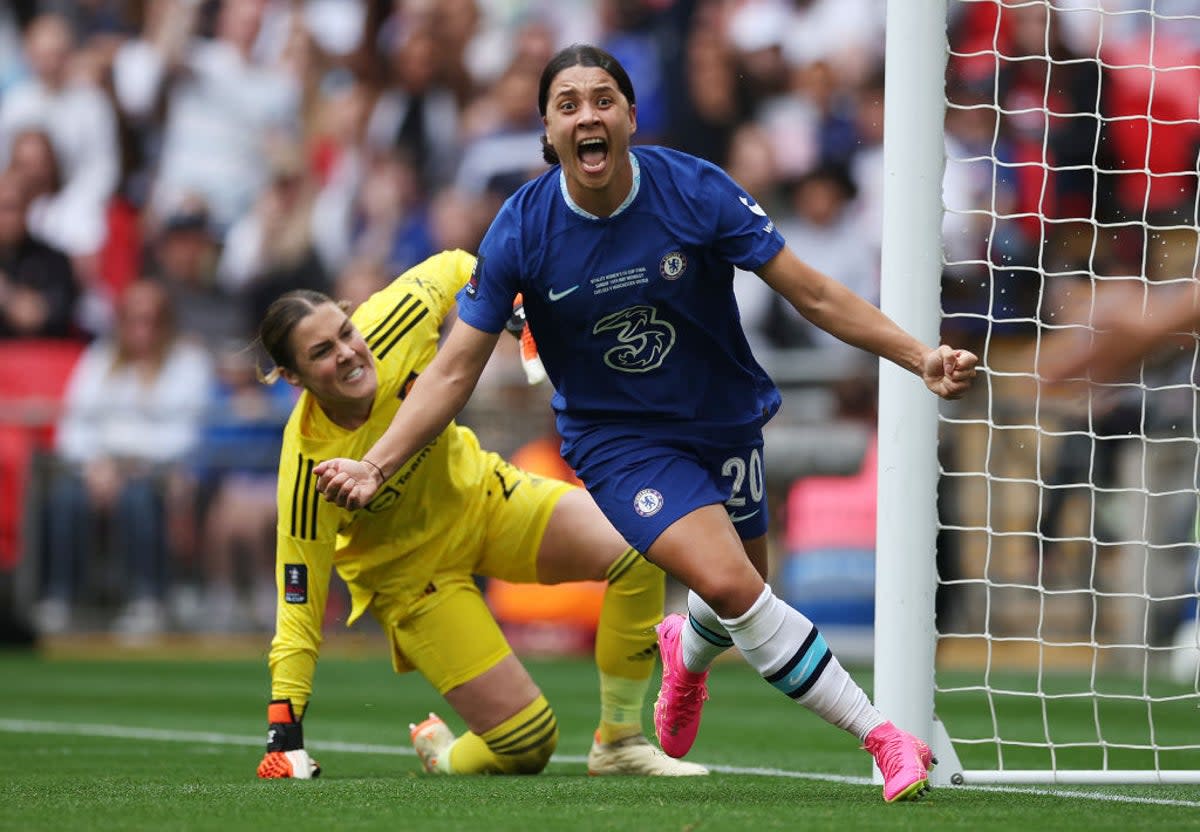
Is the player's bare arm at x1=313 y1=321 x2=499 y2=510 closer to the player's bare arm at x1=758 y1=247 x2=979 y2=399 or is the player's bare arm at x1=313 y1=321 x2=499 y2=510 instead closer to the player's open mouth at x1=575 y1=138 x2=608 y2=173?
the player's open mouth at x1=575 y1=138 x2=608 y2=173

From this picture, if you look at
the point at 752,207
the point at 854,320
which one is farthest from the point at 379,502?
the point at 854,320

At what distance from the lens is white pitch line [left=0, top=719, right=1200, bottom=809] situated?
5801 mm

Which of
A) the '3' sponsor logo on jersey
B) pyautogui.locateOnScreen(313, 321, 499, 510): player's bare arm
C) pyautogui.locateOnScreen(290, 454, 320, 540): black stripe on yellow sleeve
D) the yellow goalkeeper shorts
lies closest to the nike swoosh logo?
the '3' sponsor logo on jersey

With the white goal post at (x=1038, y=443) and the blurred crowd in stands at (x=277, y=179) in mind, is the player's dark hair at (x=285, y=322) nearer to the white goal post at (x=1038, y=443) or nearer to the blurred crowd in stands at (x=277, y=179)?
the white goal post at (x=1038, y=443)

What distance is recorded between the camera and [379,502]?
274 inches

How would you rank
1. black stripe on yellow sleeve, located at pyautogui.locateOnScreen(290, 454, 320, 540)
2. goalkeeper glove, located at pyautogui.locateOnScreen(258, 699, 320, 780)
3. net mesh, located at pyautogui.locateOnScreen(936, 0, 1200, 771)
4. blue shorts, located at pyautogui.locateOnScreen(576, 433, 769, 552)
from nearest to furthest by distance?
blue shorts, located at pyautogui.locateOnScreen(576, 433, 769, 552)
goalkeeper glove, located at pyautogui.locateOnScreen(258, 699, 320, 780)
black stripe on yellow sleeve, located at pyautogui.locateOnScreen(290, 454, 320, 540)
net mesh, located at pyautogui.locateOnScreen(936, 0, 1200, 771)

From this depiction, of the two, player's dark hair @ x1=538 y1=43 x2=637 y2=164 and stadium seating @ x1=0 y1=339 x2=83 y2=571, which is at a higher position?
player's dark hair @ x1=538 y1=43 x2=637 y2=164

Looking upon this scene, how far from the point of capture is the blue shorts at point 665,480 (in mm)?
5535

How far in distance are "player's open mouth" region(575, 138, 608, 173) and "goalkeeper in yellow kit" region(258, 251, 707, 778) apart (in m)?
1.56

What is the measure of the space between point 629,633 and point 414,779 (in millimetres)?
966

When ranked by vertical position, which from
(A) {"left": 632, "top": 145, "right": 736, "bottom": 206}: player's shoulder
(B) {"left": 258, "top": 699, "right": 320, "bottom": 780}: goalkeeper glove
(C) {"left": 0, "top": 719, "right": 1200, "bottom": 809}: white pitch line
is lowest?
(C) {"left": 0, "top": 719, "right": 1200, "bottom": 809}: white pitch line

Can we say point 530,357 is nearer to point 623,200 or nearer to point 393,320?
point 393,320

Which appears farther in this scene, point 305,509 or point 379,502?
point 379,502

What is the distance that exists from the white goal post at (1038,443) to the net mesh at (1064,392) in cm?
3
